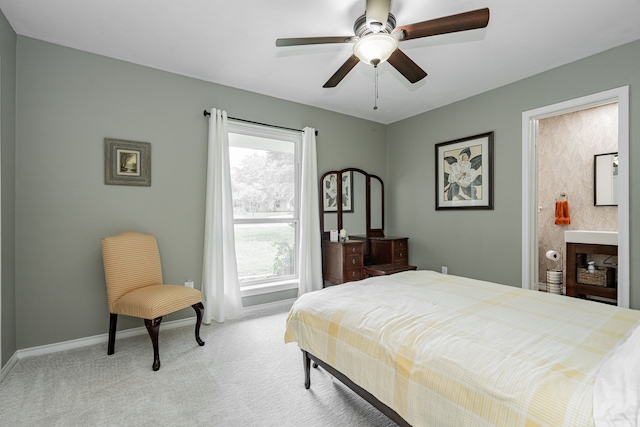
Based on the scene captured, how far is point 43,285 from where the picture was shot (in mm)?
2662

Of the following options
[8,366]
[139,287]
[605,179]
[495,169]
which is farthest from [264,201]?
[605,179]

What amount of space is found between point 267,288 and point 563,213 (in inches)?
168

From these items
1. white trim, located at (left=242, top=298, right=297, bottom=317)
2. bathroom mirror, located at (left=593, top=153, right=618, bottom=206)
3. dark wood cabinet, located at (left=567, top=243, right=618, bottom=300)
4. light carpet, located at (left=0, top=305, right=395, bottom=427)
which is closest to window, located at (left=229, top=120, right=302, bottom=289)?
white trim, located at (left=242, top=298, right=297, bottom=317)

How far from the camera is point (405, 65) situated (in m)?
2.29

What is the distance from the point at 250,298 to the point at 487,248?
2.93 meters

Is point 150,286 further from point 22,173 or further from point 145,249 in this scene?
point 22,173

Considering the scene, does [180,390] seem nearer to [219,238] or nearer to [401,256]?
[219,238]

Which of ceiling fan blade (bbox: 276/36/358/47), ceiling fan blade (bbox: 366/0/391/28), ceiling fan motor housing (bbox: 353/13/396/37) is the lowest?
ceiling fan blade (bbox: 276/36/358/47)

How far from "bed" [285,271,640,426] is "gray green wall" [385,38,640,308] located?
5.31ft

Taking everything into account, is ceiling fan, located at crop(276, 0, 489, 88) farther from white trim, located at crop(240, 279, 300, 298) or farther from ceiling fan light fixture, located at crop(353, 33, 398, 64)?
white trim, located at crop(240, 279, 300, 298)

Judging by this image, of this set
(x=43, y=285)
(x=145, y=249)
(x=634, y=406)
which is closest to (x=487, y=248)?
(x=634, y=406)

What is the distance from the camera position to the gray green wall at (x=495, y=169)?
274cm

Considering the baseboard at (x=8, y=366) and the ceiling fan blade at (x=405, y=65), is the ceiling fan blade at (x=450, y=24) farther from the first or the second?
the baseboard at (x=8, y=366)

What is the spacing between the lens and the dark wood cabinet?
12.1 ft
